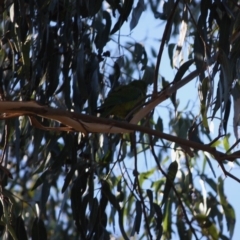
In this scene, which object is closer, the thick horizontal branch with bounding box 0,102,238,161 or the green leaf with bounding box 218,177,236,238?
the thick horizontal branch with bounding box 0,102,238,161

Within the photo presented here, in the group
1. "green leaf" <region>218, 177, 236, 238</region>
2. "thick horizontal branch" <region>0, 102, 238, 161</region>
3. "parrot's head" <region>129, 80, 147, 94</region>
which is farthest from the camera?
"green leaf" <region>218, 177, 236, 238</region>

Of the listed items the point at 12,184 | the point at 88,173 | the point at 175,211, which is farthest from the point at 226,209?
the point at 12,184

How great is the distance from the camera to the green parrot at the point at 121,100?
2.12 meters

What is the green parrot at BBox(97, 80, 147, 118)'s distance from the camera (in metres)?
2.12

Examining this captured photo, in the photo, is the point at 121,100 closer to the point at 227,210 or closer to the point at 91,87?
the point at 91,87

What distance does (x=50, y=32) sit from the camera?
215 centimetres

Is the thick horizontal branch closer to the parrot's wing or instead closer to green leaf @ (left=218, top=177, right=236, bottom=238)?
the parrot's wing

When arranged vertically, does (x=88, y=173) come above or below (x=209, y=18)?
below

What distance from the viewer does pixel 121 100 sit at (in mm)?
2119

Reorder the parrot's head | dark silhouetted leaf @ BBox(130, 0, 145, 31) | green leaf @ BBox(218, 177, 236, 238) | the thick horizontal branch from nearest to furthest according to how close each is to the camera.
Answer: the thick horizontal branch
dark silhouetted leaf @ BBox(130, 0, 145, 31)
the parrot's head
green leaf @ BBox(218, 177, 236, 238)

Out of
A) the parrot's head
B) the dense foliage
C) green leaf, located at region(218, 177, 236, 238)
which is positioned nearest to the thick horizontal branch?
the dense foliage

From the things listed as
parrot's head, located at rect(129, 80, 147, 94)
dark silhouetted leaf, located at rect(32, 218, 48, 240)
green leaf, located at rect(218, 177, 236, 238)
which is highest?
parrot's head, located at rect(129, 80, 147, 94)

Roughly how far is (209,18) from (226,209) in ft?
3.77

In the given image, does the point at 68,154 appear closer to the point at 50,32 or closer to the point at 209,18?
the point at 50,32
